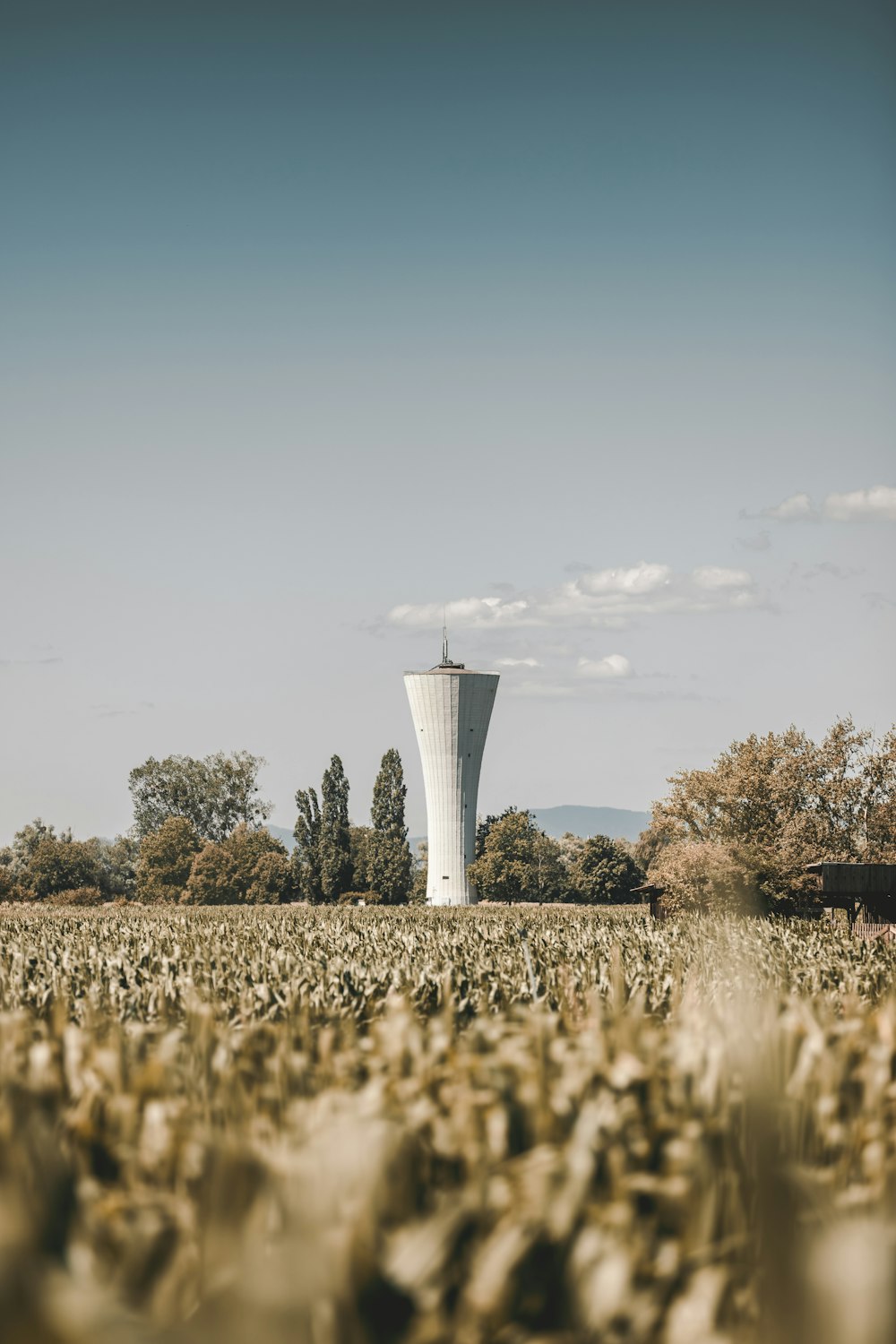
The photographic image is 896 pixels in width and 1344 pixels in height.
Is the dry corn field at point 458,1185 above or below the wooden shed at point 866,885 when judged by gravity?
above

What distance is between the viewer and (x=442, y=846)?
94250 millimetres

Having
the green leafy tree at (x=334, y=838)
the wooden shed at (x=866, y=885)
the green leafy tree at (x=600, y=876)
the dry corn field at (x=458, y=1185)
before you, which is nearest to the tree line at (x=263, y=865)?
the green leafy tree at (x=334, y=838)

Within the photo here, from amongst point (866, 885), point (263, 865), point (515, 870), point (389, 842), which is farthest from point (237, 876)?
point (866, 885)

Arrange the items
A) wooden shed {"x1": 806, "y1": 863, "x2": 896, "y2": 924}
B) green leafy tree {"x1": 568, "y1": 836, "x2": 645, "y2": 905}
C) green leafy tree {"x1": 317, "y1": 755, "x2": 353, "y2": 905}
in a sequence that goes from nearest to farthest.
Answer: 1. wooden shed {"x1": 806, "y1": 863, "x2": 896, "y2": 924}
2. green leafy tree {"x1": 317, "y1": 755, "x2": 353, "y2": 905}
3. green leafy tree {"x1": 568, "y1": 836, "x2": 645, "y2": 905}

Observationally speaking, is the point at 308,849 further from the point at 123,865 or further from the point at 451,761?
the point at 123,865

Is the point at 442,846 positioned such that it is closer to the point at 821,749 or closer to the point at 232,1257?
the point at 821,749

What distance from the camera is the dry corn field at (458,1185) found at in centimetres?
262

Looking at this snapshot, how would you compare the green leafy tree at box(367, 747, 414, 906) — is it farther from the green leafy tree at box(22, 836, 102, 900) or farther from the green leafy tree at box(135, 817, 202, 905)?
the green leafy tree at box(22, 836, 102, 900)

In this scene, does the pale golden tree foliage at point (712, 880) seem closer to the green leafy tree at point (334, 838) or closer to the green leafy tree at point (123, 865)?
the green leafy tree at point (334, 838)

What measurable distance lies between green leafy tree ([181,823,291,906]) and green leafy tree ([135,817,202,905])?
1.45 meters

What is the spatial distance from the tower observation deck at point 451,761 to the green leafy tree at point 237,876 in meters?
19.2

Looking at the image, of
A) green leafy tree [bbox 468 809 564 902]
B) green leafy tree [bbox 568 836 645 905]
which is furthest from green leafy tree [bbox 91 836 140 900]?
green leafy tree [bbox 568 836 645 905]

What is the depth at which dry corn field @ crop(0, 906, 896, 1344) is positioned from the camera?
2.62 meters

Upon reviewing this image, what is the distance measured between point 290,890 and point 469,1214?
110622 mm
